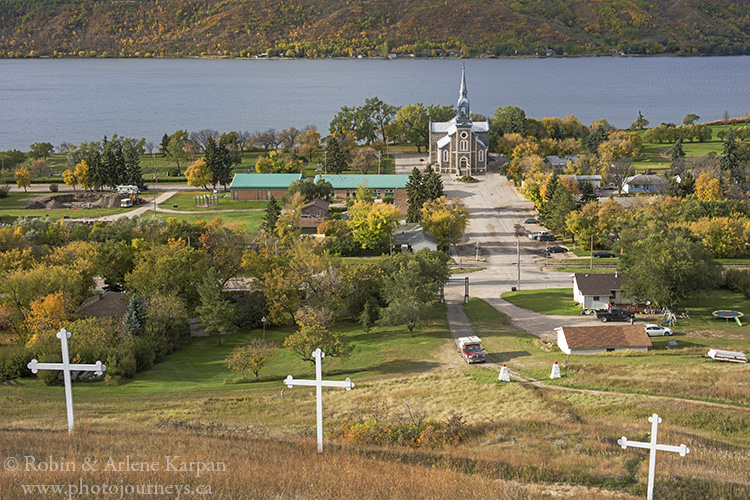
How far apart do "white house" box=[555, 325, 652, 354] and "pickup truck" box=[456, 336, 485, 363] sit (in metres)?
4.43

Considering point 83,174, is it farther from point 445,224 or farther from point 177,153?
point 445,224

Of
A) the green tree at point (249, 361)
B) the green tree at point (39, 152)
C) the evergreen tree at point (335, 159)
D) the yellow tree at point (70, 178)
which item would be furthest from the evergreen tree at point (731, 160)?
the green tree at point (39, 152)

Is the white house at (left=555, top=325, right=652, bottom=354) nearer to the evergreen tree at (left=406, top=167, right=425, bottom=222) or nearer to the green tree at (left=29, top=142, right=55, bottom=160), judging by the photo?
the evergreen tree at (left=406, top=167, right=425, bottom=222)

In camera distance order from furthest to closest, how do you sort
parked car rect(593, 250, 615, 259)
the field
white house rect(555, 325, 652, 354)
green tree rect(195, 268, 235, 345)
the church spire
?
the church spire → parked car rect(593, 250, 615, 259) → green tree rect(195, 268, 235, 345) → white house rect(555, 325, 652, 354) → the field

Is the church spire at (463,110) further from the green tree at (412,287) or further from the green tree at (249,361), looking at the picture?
the green tree at (249,361)

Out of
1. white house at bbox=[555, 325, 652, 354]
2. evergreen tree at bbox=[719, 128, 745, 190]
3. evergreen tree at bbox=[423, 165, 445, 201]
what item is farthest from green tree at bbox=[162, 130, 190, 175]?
white house at bbox=[555, 325, 652, 354]

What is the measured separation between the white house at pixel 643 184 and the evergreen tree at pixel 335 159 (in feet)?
102

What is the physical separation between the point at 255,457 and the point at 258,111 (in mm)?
155424

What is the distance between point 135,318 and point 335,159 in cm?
5000

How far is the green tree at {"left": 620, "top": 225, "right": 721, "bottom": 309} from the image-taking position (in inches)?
1501

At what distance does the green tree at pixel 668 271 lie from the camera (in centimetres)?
3812

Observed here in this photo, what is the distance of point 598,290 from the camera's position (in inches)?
1575

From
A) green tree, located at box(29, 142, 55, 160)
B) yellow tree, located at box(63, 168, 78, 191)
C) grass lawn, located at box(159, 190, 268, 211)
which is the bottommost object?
grass lawn, located at box(159, 190, 268, 211)

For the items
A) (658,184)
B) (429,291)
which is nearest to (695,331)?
(429,291)
